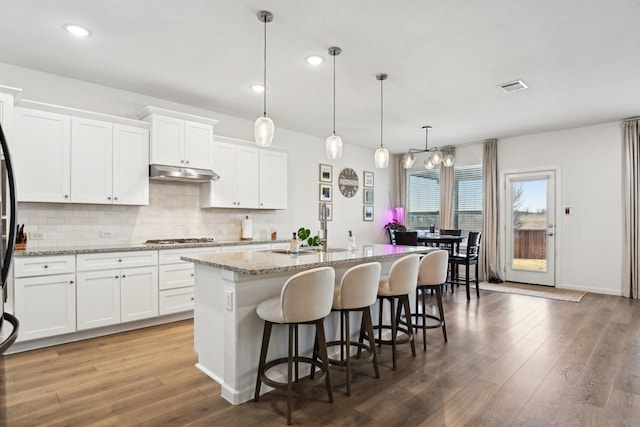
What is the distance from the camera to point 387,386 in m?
2.65

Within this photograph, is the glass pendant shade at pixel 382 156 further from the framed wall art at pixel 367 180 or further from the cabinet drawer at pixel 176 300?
the framed wall art at pixel 367 180

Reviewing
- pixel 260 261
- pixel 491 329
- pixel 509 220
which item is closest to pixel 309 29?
pixel 260 261

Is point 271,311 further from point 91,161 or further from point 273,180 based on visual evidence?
point 273,180

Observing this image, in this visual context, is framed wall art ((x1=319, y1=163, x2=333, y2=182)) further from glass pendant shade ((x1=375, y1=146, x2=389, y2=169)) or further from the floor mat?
the floor mat

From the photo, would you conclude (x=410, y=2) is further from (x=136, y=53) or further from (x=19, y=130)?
(x=19, y=130)

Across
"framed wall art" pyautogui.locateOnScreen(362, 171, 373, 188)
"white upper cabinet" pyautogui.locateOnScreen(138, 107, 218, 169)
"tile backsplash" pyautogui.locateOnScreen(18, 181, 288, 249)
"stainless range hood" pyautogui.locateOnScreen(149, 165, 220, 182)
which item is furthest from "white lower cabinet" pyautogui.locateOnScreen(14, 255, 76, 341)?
"framed wall art" pyautogui.locateOnScreen(362, 171, 373, 188)

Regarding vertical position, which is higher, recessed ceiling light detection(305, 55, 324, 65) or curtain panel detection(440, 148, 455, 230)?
recessed ceiling light detection(305, 55, 324, 65)

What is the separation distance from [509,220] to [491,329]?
353 centimetres

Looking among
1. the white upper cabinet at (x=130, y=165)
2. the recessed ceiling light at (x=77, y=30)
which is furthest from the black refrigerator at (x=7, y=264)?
the white upper cabinet at (x=130, y=165)

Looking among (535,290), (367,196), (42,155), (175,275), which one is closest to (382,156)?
(175,275)

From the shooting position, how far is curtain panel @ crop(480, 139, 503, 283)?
686 centimetres

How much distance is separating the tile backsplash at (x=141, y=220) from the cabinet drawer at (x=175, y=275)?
0.64m

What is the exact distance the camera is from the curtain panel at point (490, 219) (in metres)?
6.86

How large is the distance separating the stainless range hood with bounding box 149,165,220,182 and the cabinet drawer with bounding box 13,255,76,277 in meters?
1.25
